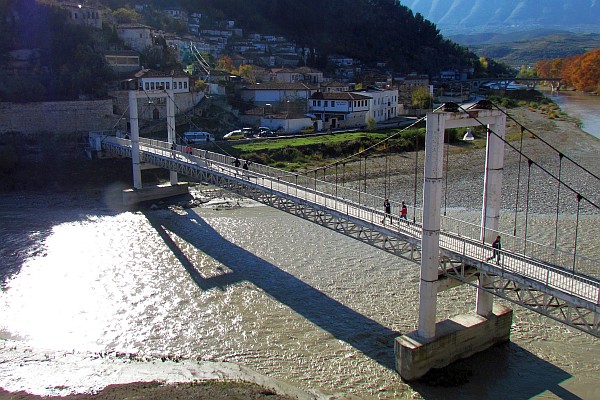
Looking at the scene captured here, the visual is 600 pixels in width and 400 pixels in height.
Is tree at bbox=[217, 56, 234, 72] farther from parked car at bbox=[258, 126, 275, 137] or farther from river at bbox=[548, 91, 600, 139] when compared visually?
river at bbox=[548, 91, 600, 139]

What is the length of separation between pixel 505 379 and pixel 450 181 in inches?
866

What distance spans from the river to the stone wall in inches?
1635

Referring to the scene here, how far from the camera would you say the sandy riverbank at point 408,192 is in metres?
12.3

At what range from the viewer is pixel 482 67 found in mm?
109750

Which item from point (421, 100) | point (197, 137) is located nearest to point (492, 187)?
point (197, 137)

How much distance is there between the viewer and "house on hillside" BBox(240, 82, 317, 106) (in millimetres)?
49844

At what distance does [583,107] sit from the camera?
247ft

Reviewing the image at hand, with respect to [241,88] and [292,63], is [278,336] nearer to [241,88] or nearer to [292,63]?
[241,88]

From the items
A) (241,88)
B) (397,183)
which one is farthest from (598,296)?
(241,88)

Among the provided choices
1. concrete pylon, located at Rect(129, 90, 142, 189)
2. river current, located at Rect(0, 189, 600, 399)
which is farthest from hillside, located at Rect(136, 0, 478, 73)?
river current, located at Rect(0, 189, 600, 399)

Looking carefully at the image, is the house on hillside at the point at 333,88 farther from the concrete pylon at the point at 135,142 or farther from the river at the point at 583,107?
the concrete pylon at the point at 135,142

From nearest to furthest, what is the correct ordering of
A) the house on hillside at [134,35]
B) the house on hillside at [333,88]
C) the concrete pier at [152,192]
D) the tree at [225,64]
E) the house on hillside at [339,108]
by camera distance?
the concrete pier at [152,192]
the house on hillside at [339,108]
the house on hillside at [134,35]
the house on hillside at [333,88]
the tree at [225,64]

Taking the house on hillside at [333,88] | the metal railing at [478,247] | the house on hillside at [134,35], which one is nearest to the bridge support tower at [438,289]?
the metal railing at [478,247]

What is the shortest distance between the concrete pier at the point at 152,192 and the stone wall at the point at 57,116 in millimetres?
10642
